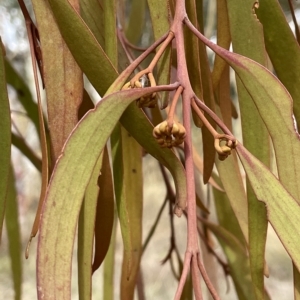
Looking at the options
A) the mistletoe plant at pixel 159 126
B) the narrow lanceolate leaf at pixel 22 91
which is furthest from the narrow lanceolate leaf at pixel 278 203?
the narrow lanceolate leaf at pixel 22 91

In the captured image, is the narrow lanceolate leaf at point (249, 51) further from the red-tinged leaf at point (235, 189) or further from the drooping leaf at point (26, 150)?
the drooping leaf at point (26, 150)

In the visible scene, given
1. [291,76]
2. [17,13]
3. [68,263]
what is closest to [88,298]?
[68,263]

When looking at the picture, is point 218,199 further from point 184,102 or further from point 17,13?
point 17,13

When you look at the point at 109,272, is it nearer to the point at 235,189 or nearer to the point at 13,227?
the point at 13,227

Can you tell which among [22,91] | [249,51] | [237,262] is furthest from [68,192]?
[237,262]

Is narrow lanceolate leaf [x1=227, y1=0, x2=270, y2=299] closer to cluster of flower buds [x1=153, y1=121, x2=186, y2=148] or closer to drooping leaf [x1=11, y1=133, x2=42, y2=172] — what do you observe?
cluster of flower buds [x1=153, y1=121, x2=186, y2=148]

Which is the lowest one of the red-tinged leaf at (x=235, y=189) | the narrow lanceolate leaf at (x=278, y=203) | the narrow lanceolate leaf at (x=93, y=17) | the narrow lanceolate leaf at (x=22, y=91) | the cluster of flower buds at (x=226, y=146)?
the narrow lanceolate leaf at (x=278, y=203)

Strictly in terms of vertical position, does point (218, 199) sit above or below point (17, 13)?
below
